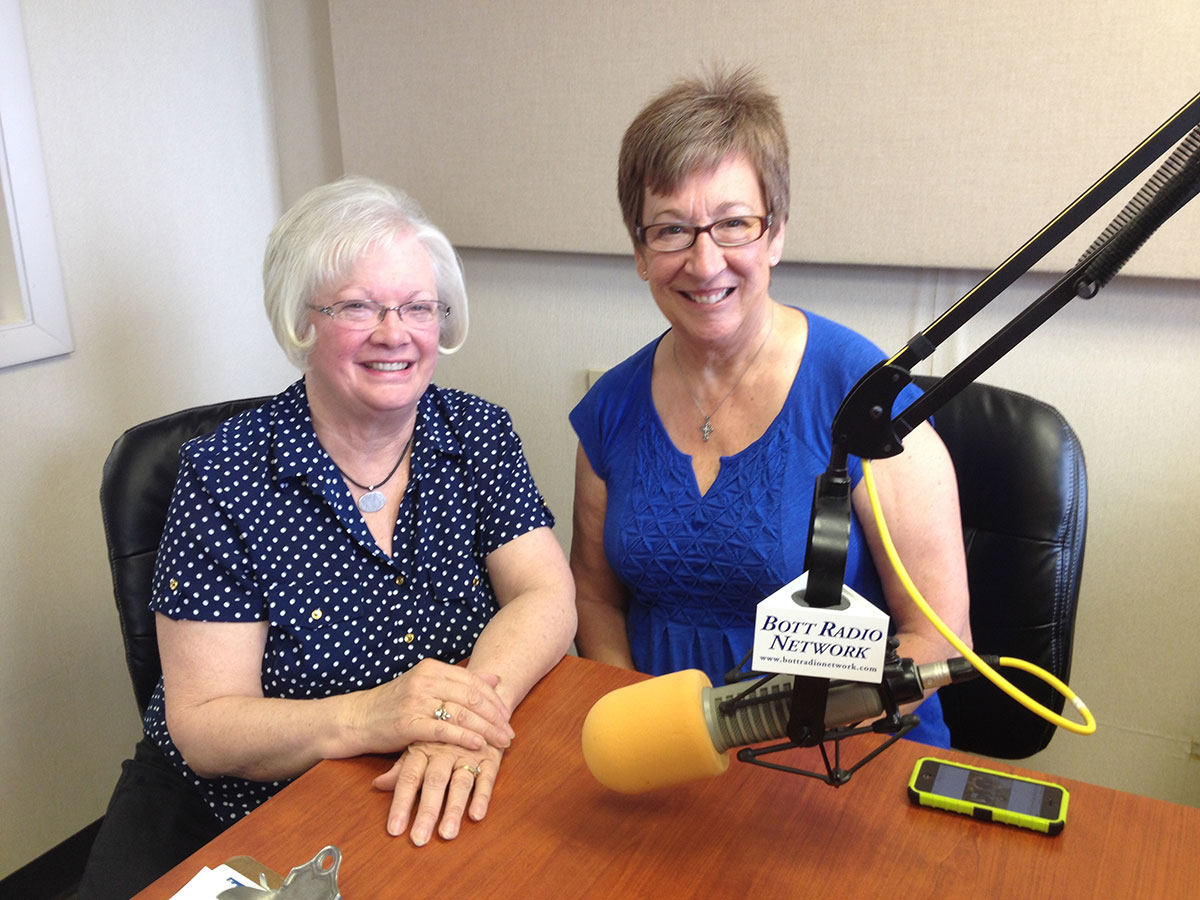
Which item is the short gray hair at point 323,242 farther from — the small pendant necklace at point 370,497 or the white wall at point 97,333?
the white wall at point 97,333

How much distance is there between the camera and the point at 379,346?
1.40 meters

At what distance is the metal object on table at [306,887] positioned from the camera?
85 cm

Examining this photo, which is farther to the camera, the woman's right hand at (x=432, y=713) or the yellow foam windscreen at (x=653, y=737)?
the woman's right hand at (x=432, y=713)

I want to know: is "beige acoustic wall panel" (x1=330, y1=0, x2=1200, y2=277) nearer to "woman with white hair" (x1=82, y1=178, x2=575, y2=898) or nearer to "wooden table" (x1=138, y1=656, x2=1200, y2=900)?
"woman with white hair" (x1=82, y1=178, x2=575, y2=898)

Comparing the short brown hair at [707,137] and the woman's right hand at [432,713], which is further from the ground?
the short brown hair at [707,137]

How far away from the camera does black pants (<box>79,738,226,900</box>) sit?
125 centimetres

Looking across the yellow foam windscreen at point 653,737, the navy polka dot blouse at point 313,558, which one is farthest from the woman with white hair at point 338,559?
the yellow foam windscreen at point 653,737

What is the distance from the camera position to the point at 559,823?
0.99 metres

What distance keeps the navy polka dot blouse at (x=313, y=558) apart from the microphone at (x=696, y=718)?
55 cm

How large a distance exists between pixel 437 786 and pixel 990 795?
55 centimetres

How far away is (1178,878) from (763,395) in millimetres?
837

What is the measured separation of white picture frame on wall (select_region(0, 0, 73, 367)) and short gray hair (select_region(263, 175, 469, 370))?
82 centimetres

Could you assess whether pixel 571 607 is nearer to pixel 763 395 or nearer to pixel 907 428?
pixel 763 395

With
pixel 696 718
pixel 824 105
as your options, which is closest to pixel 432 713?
pixel 696 718
